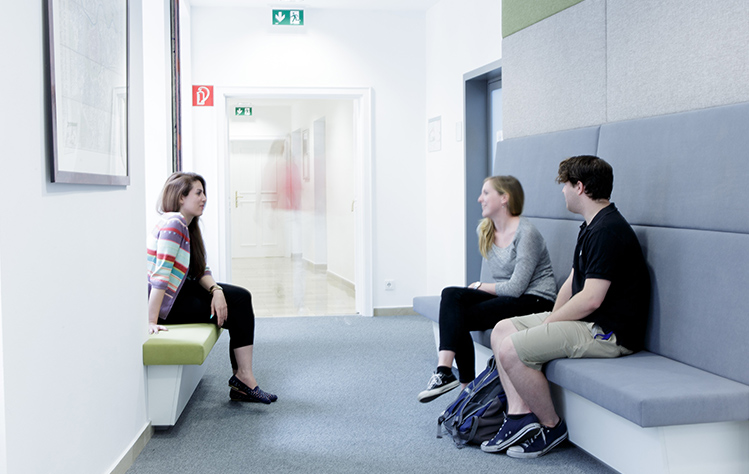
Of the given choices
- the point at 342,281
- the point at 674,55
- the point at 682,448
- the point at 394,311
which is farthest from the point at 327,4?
the point at 682,448

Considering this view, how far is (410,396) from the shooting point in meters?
3.77

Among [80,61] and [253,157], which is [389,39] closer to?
[253,157]

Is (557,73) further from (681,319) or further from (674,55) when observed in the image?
(681,319)

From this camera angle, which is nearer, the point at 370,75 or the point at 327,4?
the point at 327,4

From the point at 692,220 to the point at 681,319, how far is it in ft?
1.32

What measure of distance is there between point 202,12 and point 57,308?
4758mm

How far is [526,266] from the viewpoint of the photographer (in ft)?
11.0

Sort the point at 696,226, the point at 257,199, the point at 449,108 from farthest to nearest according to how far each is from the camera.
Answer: the point at 257,199 < the point at 449,108 < the point at 696,226

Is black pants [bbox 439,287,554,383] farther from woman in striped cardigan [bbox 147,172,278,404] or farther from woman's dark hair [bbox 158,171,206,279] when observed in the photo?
woman's dark hair [bbox 158,171,206,279]

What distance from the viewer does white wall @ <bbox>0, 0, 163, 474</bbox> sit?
1.75 meters

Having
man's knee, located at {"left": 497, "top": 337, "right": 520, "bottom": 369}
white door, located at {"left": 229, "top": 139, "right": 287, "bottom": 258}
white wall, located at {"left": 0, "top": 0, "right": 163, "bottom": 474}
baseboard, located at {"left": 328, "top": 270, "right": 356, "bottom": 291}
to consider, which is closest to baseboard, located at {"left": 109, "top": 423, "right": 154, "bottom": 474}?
white wall, located at {"left": 0, "top": 0, "right": 163, "bottom": 474}

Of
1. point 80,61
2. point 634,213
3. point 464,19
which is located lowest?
point 634,213

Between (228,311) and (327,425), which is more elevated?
(228,311)

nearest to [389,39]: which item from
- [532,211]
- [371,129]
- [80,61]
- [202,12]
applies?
[371,129]
